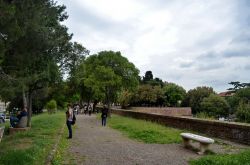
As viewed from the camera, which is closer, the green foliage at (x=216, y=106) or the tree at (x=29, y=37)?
the tree at (x=29, y=37)

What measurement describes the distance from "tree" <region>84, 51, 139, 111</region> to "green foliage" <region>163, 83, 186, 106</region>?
41.5 meters

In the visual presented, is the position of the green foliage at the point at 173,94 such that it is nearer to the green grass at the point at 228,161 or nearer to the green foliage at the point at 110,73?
the green foliage at the point at 110,73

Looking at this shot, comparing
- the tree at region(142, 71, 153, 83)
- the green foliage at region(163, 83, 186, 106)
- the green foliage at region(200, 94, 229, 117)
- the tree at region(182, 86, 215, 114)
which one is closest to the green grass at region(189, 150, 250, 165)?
the green foliage at region(200, 94, 229, 117)

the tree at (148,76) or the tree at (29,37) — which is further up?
the tree at (148,76)

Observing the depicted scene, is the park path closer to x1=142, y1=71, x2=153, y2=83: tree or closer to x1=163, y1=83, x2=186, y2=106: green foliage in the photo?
x1=163, y1=83, x2=186, y2=106: green foliage

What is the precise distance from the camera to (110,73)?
36781mm

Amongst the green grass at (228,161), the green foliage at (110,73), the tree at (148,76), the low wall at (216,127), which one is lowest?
the green grass at (228,161)

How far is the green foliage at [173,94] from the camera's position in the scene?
8088 cm

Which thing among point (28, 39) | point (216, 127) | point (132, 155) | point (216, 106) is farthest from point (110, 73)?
point (216, 106)

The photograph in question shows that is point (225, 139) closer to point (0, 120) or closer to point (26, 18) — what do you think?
point (26, 18)

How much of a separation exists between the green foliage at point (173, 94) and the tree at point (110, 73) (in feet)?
136

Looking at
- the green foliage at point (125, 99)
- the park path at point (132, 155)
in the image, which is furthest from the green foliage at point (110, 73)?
the green foliage at point (125, 99)

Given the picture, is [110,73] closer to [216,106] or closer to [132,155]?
[132,155]

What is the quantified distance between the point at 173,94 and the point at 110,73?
46214 mm
